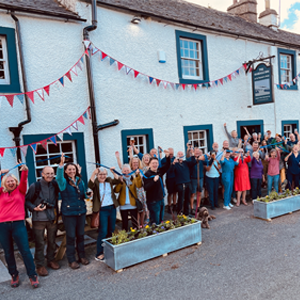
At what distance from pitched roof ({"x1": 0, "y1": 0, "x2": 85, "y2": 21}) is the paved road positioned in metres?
5.47

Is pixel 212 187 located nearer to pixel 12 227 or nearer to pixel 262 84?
pixel 262 84

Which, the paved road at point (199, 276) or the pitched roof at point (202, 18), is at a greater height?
the pitched roof at point (202, 18)

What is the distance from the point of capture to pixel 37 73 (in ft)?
22.4

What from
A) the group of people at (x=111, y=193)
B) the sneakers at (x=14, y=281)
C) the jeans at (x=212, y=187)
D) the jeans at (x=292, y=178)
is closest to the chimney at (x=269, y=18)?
the group of people at (x=111, y=193)

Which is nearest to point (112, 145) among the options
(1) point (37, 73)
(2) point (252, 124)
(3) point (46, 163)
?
(3) point (46, 163)

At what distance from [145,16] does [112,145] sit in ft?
13.5

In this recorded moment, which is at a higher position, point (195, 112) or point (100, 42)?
point (100, 42)

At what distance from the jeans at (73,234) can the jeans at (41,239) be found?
26 centimetres

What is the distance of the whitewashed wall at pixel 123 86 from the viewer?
683cm

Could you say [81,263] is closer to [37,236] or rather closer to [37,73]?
[37,236]

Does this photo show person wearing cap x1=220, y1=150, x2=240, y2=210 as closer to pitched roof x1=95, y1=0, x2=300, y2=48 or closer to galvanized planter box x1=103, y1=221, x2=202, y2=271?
galvanized planter box x1=103, y1=221, x2=202, y2=271

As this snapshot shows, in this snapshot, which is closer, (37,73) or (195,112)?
(37,73)

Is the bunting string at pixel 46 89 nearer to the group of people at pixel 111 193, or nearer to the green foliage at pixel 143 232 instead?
the group of people at pixel 111 193

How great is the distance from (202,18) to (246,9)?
14.9 ft
